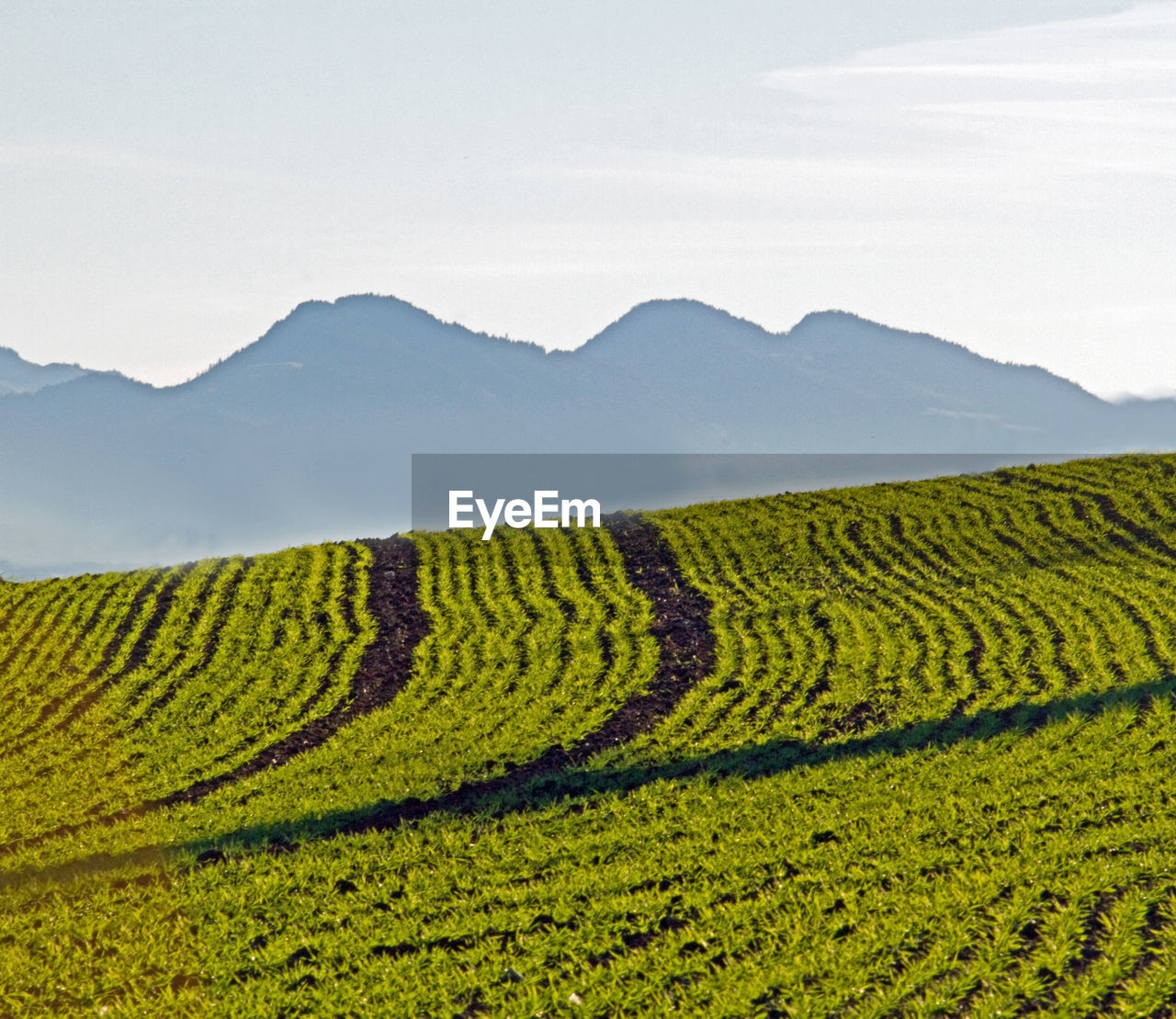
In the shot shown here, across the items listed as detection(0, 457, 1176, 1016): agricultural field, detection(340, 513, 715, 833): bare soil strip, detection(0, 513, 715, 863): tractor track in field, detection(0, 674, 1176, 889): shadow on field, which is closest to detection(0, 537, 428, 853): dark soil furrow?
detection(0, 513, 715, 863): tractor track in field

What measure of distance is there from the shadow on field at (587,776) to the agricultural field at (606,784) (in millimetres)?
87

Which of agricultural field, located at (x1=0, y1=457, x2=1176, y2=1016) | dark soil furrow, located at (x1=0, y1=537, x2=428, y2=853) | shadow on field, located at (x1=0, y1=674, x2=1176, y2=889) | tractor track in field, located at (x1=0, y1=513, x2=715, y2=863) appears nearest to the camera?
agricultural field, located at (x1=0, y1=457, x2=1176, y2=1016)

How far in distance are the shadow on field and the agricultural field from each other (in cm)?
9

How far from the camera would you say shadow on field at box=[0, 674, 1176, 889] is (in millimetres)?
13422

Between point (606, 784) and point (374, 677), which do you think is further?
point (374, 677)

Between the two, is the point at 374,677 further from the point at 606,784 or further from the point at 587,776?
the point at 606,784

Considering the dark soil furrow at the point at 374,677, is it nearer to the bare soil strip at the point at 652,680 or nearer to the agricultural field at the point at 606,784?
the agricultural field at the point at 606,784

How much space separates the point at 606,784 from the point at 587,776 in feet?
1.61

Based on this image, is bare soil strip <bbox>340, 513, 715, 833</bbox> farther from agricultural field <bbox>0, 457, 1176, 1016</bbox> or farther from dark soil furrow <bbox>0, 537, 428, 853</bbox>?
dark soil furrow <bbox>0, 537, 428, 853</bbox>

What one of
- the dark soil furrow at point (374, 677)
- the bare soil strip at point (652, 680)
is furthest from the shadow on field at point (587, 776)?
the dark soil furrow at point (374, 677)

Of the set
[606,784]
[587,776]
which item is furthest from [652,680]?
[606,784]

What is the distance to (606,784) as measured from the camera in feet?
50.3

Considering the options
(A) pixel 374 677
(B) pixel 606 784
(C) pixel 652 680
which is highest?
(C) pixel 652 680

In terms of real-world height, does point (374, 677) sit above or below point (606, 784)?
above
